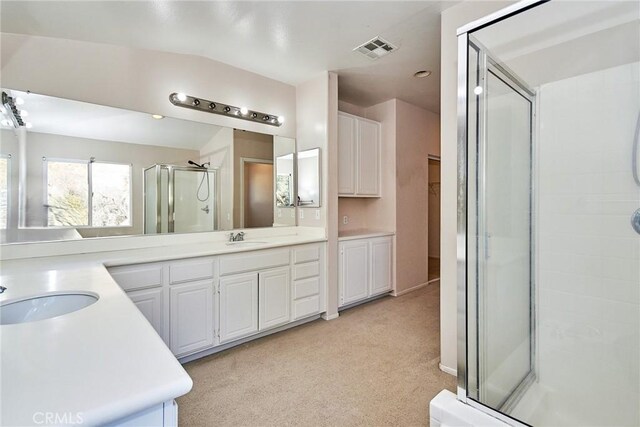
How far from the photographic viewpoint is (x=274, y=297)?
2.74m

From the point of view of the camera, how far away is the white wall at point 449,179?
82.3 inches

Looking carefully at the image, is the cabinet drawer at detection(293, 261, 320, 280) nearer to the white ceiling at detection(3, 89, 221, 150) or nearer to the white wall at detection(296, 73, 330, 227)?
the white wall at detection(296, 73, 330, 227)

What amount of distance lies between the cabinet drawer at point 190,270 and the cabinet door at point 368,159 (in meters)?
2.10

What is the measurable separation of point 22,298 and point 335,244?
2461 millimetres

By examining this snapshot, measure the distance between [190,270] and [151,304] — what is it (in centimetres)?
33

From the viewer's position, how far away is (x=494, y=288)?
1783mm

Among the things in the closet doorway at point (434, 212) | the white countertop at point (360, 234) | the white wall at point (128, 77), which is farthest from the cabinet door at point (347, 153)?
the closet doorway at point (434, 212)

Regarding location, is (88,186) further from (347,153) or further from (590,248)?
(590,248)

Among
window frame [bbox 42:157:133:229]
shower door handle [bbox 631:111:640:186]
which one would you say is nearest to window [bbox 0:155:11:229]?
window frame [bbox 42:157:133:229]

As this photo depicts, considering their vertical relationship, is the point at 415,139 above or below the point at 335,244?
above

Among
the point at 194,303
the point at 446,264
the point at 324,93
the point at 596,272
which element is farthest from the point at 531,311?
the point at 324,93

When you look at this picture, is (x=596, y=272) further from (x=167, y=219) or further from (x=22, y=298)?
(x=167, y=219)

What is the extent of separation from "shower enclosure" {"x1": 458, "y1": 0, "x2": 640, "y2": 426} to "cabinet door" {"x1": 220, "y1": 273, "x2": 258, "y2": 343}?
165cm

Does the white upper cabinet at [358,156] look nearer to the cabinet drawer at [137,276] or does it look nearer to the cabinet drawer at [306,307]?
the cabinet drawer at [306,307]
